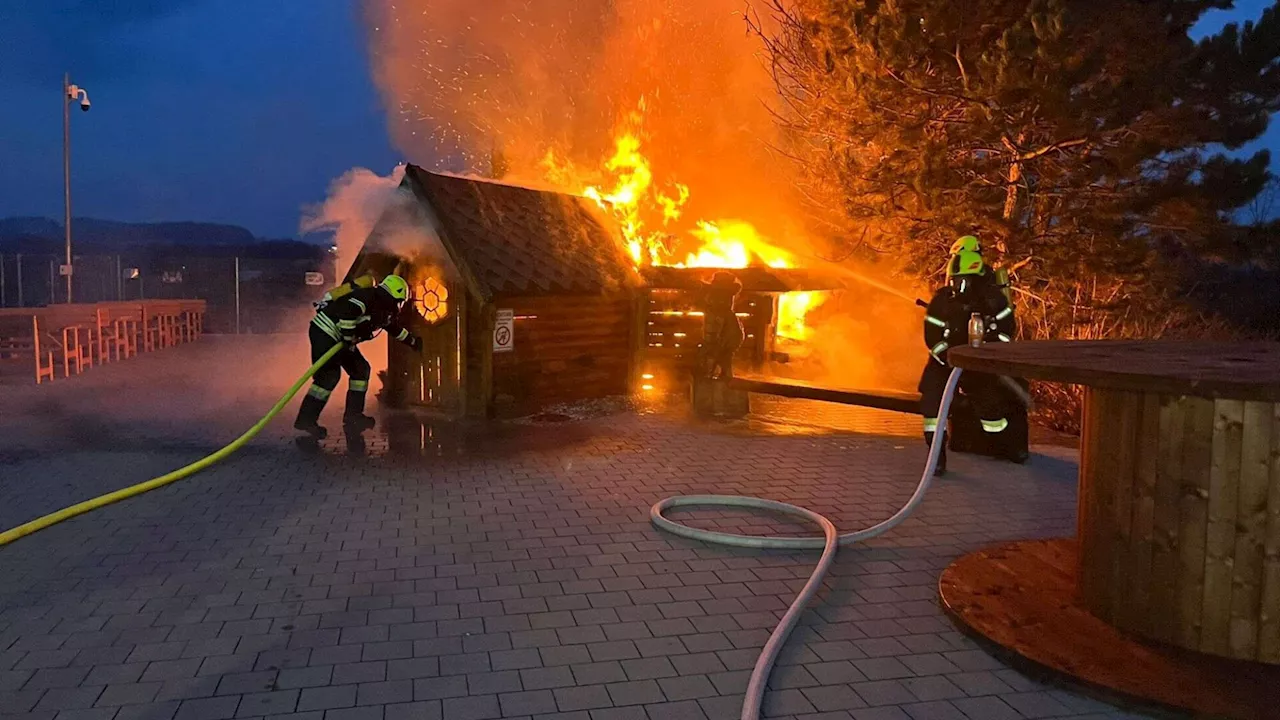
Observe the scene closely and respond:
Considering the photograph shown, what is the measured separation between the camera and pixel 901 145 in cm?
1099

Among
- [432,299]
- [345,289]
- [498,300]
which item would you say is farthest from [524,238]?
[345,289]

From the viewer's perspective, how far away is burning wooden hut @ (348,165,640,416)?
34.0 ft

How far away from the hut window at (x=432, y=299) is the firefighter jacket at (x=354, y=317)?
1.06m

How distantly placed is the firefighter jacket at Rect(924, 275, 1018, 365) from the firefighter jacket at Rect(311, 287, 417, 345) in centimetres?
548

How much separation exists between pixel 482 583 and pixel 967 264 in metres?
5.22

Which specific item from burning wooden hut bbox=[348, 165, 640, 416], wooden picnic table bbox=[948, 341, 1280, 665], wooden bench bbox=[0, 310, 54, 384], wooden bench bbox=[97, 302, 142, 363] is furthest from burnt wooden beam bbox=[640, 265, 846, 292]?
wooden bench bbox=[97, 302, 142, 363]

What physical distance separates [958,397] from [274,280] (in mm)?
41961

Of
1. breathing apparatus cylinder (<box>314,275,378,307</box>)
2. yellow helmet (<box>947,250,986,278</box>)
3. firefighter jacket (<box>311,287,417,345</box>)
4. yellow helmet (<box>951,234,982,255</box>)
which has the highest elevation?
yellow helmet (<box>951,234,982,255</box>)

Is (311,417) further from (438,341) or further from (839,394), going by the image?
(839,394)

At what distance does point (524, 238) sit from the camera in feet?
36.9

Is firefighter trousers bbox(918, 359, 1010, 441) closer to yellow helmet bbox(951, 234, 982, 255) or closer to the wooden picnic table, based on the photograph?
yellow helmet bbox(951, 234, 982, 255)

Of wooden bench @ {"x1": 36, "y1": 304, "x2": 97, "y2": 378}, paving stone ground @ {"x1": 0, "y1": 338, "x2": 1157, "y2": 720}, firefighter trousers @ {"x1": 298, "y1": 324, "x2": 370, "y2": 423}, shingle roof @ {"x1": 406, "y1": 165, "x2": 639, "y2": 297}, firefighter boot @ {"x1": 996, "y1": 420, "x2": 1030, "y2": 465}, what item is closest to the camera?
paving stone ground @ {"x1": 0, "y1": 338, "x2": 1157, "y2": 720}

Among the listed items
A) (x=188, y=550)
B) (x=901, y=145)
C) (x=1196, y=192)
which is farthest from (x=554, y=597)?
(x=1196, y=192)

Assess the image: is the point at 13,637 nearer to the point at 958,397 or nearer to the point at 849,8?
the point at 958,397
